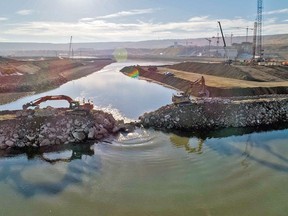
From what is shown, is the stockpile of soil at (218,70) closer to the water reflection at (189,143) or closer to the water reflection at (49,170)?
the water reflection at (189,143)

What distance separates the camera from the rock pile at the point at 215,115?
3478 cm

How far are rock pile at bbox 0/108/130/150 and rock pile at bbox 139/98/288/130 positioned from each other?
15.6 feet

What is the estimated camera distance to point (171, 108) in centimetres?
3588

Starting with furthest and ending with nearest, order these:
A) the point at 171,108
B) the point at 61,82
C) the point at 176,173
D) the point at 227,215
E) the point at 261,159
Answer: the point at 61,82, the point at 171,108, the point at 261,159, the point at 176,173, the point at 227,215

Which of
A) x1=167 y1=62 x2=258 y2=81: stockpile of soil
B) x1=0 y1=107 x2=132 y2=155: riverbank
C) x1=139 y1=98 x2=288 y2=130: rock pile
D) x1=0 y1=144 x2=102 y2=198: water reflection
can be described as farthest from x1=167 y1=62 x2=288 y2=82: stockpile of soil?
x1=0 y1=144 x2=102 y2=198: water reflection

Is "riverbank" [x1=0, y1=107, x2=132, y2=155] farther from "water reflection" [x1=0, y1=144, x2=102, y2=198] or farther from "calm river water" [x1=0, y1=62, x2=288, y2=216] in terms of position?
"calm river water" [x1=0, y1=62, x2=288, y2=216]

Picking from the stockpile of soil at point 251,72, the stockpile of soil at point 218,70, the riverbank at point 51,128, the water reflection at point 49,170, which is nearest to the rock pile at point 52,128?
the riverbank at point 51,128

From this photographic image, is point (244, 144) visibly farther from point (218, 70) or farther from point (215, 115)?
point (218, 70)

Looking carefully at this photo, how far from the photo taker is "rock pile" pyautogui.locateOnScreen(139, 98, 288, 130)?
3478 cm

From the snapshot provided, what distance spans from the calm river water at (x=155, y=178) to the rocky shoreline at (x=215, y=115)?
253 centimetres

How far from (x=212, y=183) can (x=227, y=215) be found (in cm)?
367

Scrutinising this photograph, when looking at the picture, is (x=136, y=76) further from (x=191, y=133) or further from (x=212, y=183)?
(x=212, y=183)

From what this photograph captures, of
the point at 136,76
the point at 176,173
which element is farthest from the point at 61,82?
the point at 176,173

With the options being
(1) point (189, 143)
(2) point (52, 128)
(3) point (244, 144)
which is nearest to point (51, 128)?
(2) point (52, 128)
